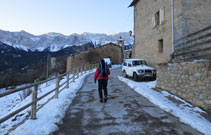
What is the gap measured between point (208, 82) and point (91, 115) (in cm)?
396

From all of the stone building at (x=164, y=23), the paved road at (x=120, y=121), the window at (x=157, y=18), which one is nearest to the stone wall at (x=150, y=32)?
the stone building at (x=164, y=23)

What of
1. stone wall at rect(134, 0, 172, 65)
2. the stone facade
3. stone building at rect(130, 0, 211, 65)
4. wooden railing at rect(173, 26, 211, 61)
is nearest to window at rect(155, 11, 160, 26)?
stone building at rect(130, 0, 211, 65)

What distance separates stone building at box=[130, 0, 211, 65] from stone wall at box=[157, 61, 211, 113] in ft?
13.3

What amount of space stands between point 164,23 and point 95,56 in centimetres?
2741

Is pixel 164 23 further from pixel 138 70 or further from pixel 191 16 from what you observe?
pixel 138 70

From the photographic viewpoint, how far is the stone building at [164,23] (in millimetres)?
10258

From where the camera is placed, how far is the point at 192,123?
398 cm

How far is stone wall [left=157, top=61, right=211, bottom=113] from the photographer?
5055 mm

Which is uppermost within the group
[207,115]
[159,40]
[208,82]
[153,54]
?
[159,40]

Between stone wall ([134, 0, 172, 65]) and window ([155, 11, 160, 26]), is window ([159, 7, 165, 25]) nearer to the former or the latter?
stone wall ([134, 0, 172, 65])

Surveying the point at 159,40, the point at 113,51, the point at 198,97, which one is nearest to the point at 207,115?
the point at 198,97

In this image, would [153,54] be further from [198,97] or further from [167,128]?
[167,128]

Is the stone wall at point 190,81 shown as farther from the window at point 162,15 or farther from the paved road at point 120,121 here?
the window at point 162,15

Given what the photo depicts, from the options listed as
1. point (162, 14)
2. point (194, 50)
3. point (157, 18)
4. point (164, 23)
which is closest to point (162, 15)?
→ point (162, 14)
